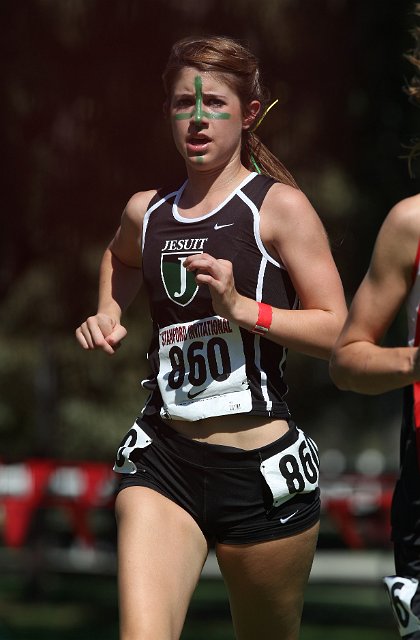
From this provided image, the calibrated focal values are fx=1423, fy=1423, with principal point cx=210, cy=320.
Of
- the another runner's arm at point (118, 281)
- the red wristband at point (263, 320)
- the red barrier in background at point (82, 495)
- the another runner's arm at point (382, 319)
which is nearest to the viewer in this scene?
the another runner's arm at point (382, 319)

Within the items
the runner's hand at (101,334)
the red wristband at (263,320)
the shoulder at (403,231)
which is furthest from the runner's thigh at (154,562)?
the shoulder at (403,231)

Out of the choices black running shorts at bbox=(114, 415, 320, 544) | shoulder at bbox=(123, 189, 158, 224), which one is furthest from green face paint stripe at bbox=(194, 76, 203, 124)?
black running shorts at bbox=(114, 415, 320, 544)

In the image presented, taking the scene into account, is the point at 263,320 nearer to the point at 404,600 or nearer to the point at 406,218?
→ the point at 406,218

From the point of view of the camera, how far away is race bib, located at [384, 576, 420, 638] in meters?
2.72

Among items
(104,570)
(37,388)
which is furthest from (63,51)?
(104,570)

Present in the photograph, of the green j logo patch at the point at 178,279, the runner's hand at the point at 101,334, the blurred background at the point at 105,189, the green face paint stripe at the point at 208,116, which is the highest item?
the green face paint stripe at the point at 208,116

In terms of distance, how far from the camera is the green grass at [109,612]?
792 cm

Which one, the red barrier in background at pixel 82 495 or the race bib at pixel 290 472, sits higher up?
the race bib at pixel 290 472

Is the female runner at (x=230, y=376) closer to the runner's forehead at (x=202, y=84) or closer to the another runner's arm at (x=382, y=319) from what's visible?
the runner's forehead at (x=202, y=84)

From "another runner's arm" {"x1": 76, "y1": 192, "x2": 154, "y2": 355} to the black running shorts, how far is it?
301mm

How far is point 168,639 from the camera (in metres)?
3.20

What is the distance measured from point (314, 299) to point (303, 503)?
503mm

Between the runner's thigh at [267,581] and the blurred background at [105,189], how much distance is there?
14.2 ft

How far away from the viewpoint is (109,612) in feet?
28.2
